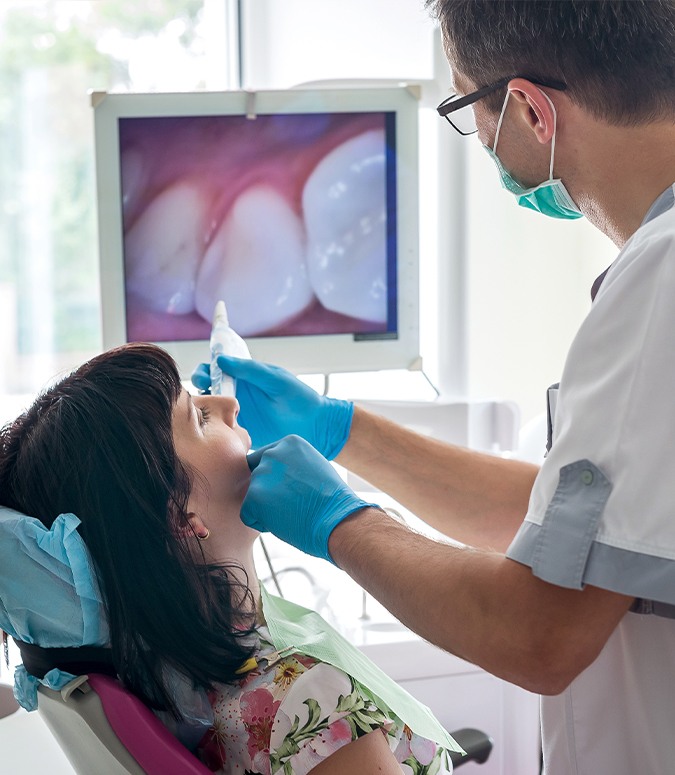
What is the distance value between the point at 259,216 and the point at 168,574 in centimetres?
98

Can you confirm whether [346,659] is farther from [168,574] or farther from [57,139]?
[57,139]

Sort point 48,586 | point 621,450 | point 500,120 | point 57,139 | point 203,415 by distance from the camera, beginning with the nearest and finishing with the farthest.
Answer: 1. point 621,450
2. point 48,586
3. point 500,120
4. point 203,415
5. point 57,139

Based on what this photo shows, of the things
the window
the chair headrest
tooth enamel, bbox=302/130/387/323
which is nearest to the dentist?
the chair headrest

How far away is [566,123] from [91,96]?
1094 millimetres

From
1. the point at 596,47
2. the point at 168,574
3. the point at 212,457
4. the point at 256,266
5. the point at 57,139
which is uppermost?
the point at 57,139

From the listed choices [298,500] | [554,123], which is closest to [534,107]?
[554,123]

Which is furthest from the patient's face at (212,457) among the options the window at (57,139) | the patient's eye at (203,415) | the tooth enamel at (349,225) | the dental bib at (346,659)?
the window at (57,139)

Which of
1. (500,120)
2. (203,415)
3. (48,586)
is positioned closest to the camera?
(48,586)

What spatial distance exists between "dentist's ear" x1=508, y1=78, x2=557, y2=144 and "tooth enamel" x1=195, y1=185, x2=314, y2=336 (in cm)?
84

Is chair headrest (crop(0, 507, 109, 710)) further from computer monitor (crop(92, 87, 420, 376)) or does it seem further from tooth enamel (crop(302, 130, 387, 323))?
tooth enamel (crop(302, 130, 387, 323))

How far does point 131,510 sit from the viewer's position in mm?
1068

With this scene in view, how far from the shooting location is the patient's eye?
4.12 feet

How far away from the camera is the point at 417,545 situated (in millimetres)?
1045

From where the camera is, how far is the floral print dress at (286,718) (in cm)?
106
